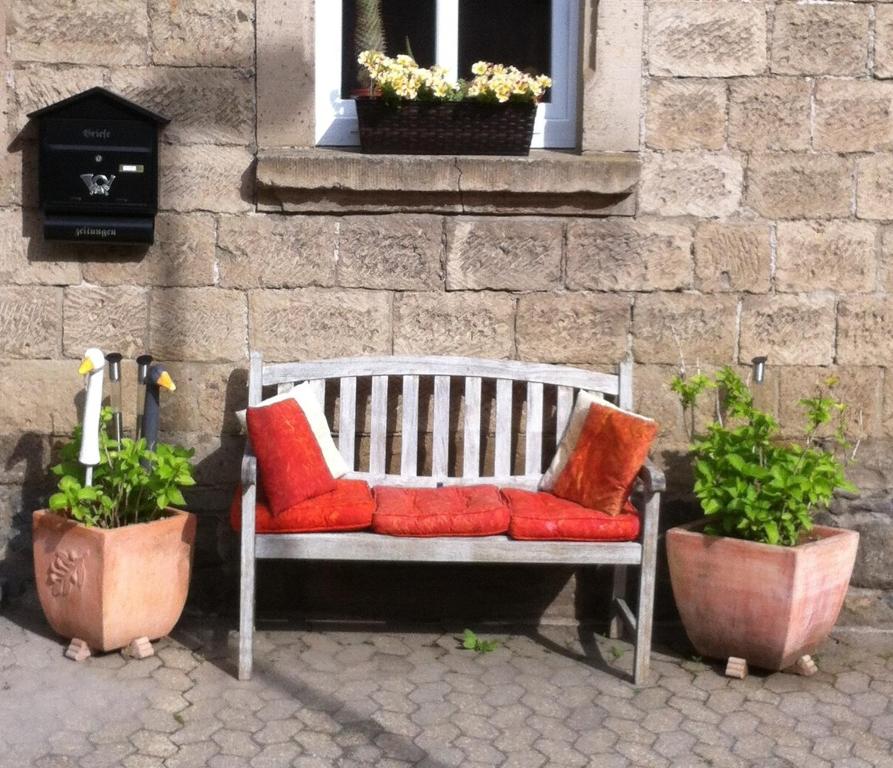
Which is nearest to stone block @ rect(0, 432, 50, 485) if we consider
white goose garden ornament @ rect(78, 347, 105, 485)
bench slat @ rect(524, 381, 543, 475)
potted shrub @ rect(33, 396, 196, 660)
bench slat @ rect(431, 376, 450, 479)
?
potted shrub @ rect(33, 396, 196, 660)

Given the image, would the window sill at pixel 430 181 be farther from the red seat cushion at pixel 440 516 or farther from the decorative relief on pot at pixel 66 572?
the decorative relief on pot at pixel 66 572

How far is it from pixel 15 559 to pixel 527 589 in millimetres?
2124

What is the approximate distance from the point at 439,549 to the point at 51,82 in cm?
245

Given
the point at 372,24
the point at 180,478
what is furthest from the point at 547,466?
the point at 372,24

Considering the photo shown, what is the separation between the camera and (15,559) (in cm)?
562

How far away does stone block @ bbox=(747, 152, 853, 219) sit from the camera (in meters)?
5.53

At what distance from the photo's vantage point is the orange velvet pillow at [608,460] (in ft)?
16.1

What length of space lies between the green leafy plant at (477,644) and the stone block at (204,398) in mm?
1265

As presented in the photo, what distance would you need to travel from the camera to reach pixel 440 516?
484cm

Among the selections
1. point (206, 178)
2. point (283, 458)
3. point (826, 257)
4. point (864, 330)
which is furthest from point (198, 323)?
point (864, 330)

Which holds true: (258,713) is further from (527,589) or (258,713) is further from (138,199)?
(138,199)

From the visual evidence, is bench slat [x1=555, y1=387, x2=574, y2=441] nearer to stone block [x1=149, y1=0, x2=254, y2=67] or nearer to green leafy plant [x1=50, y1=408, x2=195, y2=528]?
green leafy plant [x1=50, y1=408, x2=195, y2=528]

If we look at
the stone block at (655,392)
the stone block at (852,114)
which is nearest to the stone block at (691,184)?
the stone block at (852,114)

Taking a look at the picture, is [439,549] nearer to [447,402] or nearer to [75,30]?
[447,402]
